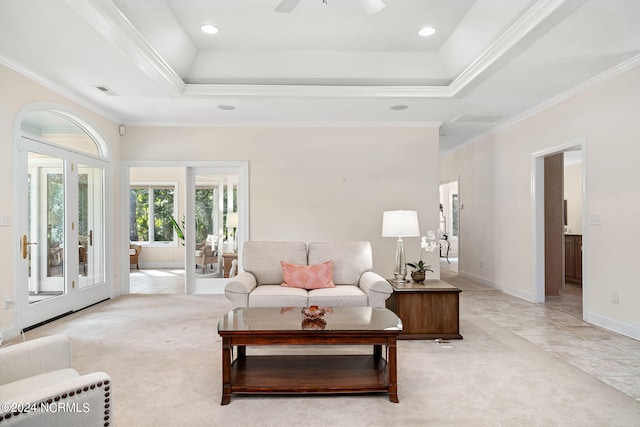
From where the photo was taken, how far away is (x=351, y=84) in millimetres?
4496

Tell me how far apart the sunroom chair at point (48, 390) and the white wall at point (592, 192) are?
4379mm

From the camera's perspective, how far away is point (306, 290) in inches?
146

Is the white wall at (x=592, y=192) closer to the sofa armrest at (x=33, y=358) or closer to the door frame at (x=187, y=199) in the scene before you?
the door frame at (x=187, y=199)

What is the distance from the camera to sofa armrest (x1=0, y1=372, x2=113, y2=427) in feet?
4.08

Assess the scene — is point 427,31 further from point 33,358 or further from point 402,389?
point 33,358

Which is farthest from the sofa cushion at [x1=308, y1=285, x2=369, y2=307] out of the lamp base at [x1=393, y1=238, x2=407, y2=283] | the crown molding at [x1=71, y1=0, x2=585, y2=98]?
the crown molding at [x1=71, y1=0, x2=585, y2=98]

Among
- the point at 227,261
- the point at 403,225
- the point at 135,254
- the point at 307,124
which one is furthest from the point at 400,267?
the point at 135,254

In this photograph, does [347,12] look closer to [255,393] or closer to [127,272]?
[255,393]

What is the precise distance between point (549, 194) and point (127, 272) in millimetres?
6467

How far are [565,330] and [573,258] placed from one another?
3192mm

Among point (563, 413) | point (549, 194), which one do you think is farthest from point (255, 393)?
point (549, 194)

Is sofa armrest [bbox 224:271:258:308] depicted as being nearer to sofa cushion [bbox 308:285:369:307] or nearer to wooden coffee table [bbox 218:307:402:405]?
sofa cushion [bbox 308:285:369:307]

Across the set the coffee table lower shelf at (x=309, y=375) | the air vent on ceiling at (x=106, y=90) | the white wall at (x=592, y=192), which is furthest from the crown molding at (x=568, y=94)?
the air vent on ceiling at (x=106, y=90)

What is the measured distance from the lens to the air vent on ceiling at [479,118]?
Answer: 541cm
